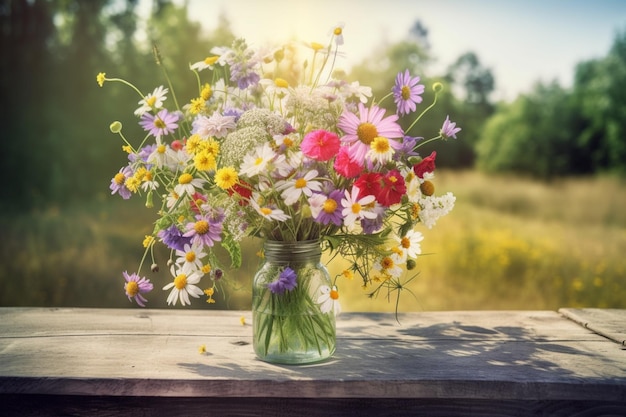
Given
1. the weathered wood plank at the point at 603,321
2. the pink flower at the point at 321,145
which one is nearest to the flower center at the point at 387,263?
the pink flower at the point at 321,145

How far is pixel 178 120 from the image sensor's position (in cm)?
183

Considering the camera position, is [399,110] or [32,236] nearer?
[399,110]

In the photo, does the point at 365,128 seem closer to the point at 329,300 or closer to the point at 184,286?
the point at 329,300

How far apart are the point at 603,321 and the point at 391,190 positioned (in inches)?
42.9

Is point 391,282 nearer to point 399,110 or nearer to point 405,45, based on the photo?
point 399,110

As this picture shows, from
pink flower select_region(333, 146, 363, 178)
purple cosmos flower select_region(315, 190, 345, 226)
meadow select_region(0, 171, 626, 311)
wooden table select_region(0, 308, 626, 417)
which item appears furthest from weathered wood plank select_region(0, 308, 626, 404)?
meadow select_region(0, 171, 626, 311)

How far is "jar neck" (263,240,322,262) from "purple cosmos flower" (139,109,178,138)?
410 mm

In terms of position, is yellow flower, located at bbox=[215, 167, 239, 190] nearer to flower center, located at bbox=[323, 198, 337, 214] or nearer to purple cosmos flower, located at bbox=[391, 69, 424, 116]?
flower center, located at bbox=[323, 198, 337, 214]

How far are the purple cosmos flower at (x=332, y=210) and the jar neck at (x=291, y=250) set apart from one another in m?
0.18

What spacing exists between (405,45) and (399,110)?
17600 mm

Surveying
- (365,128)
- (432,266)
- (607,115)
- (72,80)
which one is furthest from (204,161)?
(607,115)

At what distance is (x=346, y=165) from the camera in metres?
1.54

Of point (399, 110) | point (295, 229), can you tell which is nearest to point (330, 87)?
point (399, 110)

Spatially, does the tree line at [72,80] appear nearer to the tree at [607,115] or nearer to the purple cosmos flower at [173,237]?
the purple cosmos flower at [173,237]
